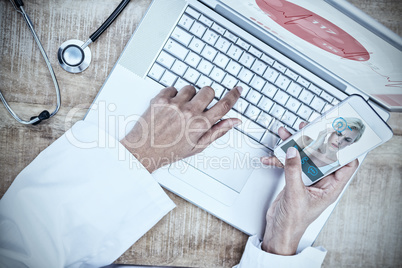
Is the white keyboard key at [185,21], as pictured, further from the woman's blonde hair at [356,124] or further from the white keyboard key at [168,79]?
the woman's blonde hair at [356,124]

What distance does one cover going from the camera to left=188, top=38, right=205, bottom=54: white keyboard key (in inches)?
19.6

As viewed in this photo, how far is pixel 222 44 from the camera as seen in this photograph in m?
0.51

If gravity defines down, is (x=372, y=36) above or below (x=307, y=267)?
above

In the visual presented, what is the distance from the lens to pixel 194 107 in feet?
1.72

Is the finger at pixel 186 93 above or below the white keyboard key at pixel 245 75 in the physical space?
below

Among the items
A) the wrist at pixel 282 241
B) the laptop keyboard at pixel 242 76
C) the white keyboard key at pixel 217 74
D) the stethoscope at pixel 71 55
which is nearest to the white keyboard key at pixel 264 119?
the laptop keyboard at pixel 242 76

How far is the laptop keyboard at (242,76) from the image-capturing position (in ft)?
1.63

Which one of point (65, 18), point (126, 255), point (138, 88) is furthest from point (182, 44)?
point (126, 255)

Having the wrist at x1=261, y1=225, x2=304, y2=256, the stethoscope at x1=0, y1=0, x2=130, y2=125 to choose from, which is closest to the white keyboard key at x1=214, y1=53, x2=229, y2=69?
the stethoscope at x1=0, y1=0, x2=130, y2=125

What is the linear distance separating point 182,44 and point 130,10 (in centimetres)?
14

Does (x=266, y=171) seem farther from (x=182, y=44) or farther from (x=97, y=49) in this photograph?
(x=97, y=49)

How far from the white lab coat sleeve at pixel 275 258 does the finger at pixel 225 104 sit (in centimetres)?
25

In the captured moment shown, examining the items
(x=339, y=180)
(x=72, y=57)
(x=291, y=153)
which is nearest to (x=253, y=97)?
(x=291, y=153)

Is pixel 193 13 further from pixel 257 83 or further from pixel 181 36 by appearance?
pixel 257 83
